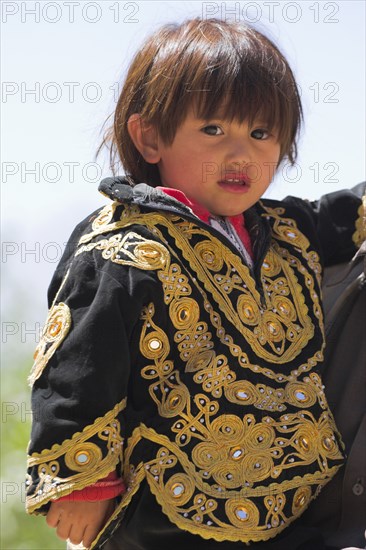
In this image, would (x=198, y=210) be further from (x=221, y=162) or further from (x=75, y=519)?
(x=75, y=519)

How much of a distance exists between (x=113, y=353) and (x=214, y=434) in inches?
11.1

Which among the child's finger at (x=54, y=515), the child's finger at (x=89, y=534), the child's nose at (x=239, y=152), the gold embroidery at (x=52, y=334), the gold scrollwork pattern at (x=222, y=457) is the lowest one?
the child's finger at (x=89, y=534)

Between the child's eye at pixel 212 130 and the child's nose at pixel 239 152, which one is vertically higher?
the child's eye at pixel 212 130

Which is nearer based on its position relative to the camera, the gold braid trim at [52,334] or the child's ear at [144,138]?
the gold braid trim at [52,334]

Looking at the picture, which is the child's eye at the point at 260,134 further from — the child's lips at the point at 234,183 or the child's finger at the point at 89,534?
the child's finger at the point at 89,534

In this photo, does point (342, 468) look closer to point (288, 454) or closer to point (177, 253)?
point (288, 454)

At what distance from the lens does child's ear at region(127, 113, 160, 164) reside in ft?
7.56

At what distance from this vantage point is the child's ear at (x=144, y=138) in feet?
7.56

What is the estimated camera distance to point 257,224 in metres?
2.39

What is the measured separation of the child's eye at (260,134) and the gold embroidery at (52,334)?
589 millimetres

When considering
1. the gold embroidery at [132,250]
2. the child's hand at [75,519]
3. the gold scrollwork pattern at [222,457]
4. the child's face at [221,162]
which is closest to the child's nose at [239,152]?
the child's face at [221,162]

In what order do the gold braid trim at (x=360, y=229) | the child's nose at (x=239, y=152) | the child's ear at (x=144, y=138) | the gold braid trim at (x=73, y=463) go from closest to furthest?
the gold braid trim at (x=73, y=463) → the child's nose at (x=239, y=152) → the child's ear at (x=144, y=138) → the gold braid trim at (x=360, y=229)

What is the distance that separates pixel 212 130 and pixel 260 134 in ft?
0.41

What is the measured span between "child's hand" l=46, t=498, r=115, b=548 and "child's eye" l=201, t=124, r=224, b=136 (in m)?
0.83
